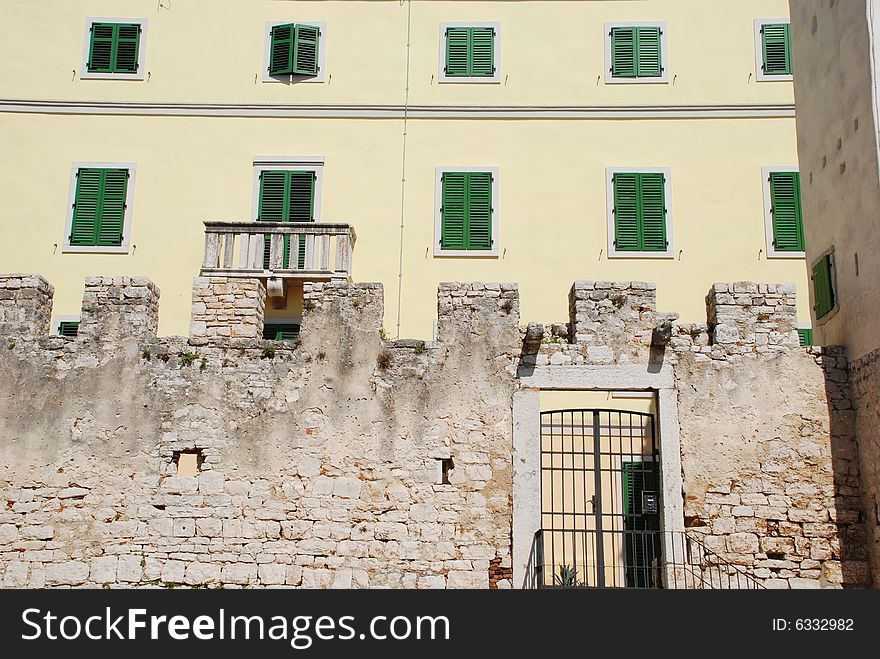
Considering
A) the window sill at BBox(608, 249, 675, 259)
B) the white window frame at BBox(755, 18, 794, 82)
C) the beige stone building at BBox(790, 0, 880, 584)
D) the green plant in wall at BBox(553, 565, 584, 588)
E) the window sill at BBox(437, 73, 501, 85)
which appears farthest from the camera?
the window sill at BBox(437, 73, 501, 85)

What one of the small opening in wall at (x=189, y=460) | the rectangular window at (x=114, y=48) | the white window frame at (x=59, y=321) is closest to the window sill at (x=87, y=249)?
the white window frame at (x=59, y=321)

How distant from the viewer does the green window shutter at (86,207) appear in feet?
60.8

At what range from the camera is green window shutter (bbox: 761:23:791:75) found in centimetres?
1897

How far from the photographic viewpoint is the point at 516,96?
1922cm

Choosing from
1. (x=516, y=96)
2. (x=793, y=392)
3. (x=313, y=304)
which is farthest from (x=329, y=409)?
(x=516, y=96)

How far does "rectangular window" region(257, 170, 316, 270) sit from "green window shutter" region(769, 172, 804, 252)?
8.03m

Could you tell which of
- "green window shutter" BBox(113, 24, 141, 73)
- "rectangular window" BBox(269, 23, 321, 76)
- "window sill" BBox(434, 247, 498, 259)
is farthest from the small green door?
"green window shutter" BBox(113, 24, 141, 73)

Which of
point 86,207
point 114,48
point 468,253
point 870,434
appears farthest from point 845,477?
point 114,48

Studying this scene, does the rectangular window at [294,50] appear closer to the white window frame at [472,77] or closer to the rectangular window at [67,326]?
the white window frame at [472,77]

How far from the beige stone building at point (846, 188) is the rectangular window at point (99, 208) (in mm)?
11477

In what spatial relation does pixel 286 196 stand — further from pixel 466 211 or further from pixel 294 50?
pixel 466 211

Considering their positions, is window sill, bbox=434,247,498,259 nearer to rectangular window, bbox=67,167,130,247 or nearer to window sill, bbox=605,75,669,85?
window sill, bbox=605,75,669,85

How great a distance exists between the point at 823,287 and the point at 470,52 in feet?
29.6

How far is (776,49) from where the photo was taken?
19031mm
